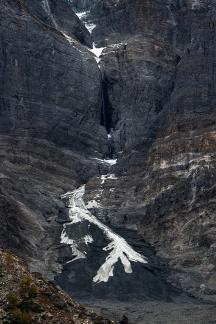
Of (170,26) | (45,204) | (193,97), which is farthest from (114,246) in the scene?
(170,26)

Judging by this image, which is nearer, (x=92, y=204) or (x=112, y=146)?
(x=92, y=204)

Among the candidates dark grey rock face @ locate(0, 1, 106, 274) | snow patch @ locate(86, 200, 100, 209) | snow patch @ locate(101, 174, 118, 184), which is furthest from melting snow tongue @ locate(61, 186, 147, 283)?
snow patch @ locate(101, 174, 118, 184)

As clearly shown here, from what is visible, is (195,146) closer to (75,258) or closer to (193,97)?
(193,97)

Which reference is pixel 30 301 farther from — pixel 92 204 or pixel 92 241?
pixel 92 204

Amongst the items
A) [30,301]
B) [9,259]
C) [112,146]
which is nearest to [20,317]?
[30,301]

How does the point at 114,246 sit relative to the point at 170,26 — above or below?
below

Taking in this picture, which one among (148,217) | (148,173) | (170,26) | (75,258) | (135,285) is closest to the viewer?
(135,285)

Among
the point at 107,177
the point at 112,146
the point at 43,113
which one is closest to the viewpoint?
the point at 107,177

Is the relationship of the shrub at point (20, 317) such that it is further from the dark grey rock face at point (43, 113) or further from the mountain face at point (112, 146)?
the dark grey rock face at point (43, 113)

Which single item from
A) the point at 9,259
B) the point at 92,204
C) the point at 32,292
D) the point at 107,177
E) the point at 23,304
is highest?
the point at 9,259
